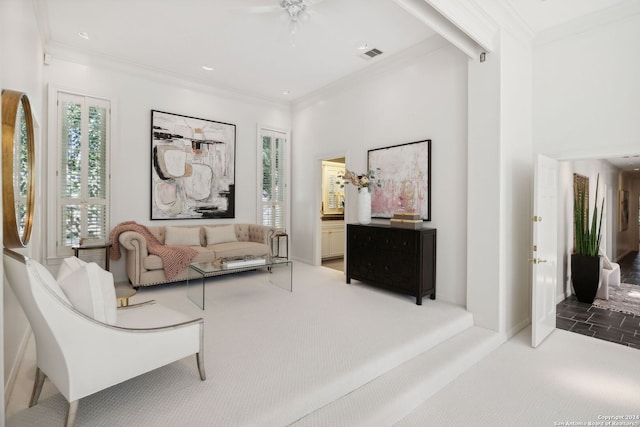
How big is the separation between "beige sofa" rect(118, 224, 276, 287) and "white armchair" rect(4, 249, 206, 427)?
2.24m

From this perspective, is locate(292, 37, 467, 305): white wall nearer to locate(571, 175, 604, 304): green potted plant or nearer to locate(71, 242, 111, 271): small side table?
locate(571, 175, 604, 304): green potted plant

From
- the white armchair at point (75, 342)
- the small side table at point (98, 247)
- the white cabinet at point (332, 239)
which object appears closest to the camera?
the white armchair at point (75, 342)

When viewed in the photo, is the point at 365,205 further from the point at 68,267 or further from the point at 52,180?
the point at 52,180

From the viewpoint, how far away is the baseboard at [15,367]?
1948 millimetres

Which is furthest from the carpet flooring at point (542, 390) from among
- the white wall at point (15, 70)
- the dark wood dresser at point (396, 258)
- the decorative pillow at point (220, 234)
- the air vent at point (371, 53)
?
the decorative pillow at point (220, 234)

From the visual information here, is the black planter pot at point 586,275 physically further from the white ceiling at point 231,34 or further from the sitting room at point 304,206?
the white ceiling at point 231,34

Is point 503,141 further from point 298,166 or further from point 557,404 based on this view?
point 298,166

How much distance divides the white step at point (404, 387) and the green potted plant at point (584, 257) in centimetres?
237

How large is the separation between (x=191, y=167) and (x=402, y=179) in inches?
133

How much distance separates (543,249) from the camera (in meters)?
3.20

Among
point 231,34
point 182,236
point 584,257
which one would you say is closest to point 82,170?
point 182,236

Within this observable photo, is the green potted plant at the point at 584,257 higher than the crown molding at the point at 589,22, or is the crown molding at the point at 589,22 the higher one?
the crown molding at the point at 589,22

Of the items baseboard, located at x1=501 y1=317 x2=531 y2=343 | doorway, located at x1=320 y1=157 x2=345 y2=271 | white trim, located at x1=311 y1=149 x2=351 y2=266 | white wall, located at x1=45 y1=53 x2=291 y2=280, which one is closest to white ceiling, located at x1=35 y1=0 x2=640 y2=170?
white wall, located at x1=45 y1=53 x2=291 y2=280

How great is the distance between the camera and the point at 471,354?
9.20 feet
